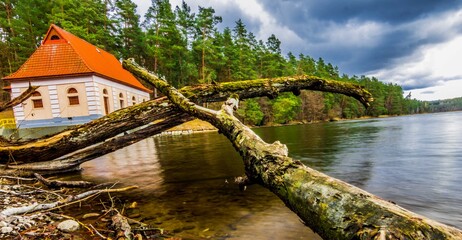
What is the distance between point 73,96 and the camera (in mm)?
A: 20766

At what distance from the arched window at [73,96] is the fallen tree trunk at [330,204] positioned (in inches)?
867

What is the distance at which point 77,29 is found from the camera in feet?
96.1

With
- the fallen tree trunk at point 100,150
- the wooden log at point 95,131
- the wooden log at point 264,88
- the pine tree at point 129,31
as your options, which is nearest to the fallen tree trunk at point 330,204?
the wooden log at point 264,88

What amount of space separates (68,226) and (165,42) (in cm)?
3915

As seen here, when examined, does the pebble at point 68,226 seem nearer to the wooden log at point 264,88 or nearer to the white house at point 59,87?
the wooden log at point 264,88

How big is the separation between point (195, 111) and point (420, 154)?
9309 millimetres

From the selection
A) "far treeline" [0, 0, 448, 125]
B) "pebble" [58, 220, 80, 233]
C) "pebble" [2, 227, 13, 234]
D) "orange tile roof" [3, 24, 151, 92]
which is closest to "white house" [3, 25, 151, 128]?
"orange tile roof" [3, 24, 151, 92]

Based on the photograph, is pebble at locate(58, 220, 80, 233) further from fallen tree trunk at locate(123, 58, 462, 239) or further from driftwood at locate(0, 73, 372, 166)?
driftwood at locate(0, 73, 372, 166)

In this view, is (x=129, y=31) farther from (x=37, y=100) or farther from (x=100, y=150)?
(x=100, y=150)

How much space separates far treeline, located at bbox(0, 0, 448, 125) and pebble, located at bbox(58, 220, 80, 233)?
108 ft

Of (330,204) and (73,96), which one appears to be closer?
(330,204)

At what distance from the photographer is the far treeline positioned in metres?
33.3

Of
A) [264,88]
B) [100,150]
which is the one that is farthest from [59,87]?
[264,88]

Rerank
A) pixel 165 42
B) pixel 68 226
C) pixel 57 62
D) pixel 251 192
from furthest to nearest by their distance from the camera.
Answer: pixel 165 42, pixel 57 62, pixel 251 192, pixel 68 226
